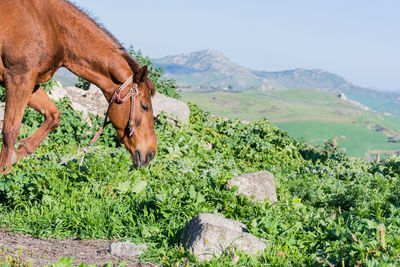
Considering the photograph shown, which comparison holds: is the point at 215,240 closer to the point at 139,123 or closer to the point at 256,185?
the point at 139,123

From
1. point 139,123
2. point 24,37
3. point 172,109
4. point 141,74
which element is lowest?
point 172,109

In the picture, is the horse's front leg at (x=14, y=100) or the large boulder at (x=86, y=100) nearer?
the horse's front leg at (x=14, y=100)

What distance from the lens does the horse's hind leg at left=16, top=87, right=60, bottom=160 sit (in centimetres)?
468

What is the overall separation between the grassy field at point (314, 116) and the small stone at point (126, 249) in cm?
858

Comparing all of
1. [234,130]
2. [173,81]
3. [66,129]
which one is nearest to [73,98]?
[66,129]

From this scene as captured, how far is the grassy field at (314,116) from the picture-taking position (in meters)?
44.8

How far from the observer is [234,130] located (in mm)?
11109

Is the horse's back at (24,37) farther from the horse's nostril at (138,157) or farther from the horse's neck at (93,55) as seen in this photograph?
the horse's nostril at (138,157)

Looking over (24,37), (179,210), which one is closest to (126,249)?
(179,210)

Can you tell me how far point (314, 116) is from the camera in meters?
106

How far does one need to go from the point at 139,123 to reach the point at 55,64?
3.72 feet

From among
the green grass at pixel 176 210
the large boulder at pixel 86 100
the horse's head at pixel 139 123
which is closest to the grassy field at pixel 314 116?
the large boulder at pixel 86 100

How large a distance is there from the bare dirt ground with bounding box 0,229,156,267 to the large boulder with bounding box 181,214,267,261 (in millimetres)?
462

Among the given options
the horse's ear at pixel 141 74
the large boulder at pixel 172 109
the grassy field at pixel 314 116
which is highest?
the horse's ear at pixel 141 74
